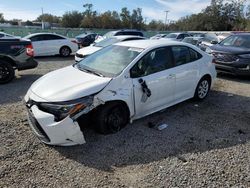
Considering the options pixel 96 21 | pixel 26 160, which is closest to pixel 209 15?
pixel 96 21

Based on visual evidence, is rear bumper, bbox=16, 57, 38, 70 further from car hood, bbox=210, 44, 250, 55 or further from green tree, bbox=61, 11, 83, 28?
green tree, bbox=61, 11, 83, 28

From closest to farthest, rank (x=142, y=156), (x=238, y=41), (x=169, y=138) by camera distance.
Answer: (x=142, y=156), (x=169, y=138), (x=238, y=41)

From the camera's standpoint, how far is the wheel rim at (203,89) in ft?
20.0

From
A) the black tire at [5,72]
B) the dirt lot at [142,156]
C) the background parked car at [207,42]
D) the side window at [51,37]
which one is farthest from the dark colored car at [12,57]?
the background parked car at [207,42]

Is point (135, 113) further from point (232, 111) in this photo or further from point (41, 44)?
point (41, 44)

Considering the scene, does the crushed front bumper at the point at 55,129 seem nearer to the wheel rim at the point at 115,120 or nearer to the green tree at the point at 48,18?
the wheel rim at the point at 115,120

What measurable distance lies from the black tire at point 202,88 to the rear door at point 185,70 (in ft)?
0.72

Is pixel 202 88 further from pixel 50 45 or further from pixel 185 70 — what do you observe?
pixel 50 45

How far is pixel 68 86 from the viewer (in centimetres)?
399

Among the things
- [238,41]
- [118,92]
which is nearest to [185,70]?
[118,92]

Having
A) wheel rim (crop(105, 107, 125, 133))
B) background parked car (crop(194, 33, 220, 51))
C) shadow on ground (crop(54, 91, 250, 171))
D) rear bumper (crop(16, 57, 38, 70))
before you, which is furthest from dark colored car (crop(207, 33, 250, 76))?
rear bumper (crop(16, 57, 38, 70))

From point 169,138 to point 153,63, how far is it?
1.41 m

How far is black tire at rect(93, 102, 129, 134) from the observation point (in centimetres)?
404

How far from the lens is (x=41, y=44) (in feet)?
46.0
